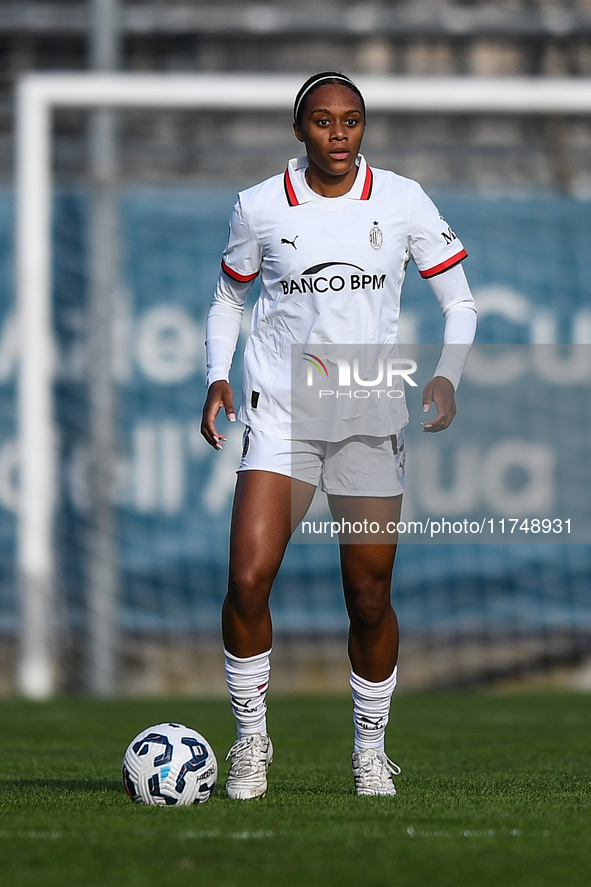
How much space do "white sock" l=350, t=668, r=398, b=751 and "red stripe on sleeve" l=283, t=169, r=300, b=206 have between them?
1.38 m

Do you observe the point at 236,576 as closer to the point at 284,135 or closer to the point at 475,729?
the point at 475,729

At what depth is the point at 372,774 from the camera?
3.89 meters

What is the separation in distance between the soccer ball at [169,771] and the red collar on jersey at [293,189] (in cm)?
155

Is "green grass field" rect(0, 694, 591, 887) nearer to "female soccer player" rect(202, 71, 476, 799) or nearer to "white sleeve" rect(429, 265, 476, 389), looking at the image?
"female soccer player" rect(202, 71, 476, 799)

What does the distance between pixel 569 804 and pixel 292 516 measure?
109 centimetres

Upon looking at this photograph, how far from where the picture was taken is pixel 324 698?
8750 millimetres

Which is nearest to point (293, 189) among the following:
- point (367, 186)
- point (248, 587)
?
point (367, 186)

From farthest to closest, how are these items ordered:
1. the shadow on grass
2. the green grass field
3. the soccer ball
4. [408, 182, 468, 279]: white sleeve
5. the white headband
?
the shadow on grass < [408, 182, 468, 279]: white sleeve < the white headband < the soccer ball < the green grass field

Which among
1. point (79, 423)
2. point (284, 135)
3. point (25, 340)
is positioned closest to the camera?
point (25, 340)

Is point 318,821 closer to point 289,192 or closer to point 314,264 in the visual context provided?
point 314,264

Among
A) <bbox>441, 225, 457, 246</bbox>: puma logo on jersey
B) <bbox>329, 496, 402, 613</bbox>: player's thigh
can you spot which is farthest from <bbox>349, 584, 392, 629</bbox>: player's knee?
<bbox>441, 225, 457, 246</bbox>: puma logo on jersey

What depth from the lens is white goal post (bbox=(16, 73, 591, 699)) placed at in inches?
332

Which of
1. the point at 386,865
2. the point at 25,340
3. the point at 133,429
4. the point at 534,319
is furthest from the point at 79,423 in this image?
the point at 386,865

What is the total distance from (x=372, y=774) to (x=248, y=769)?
0.36m
